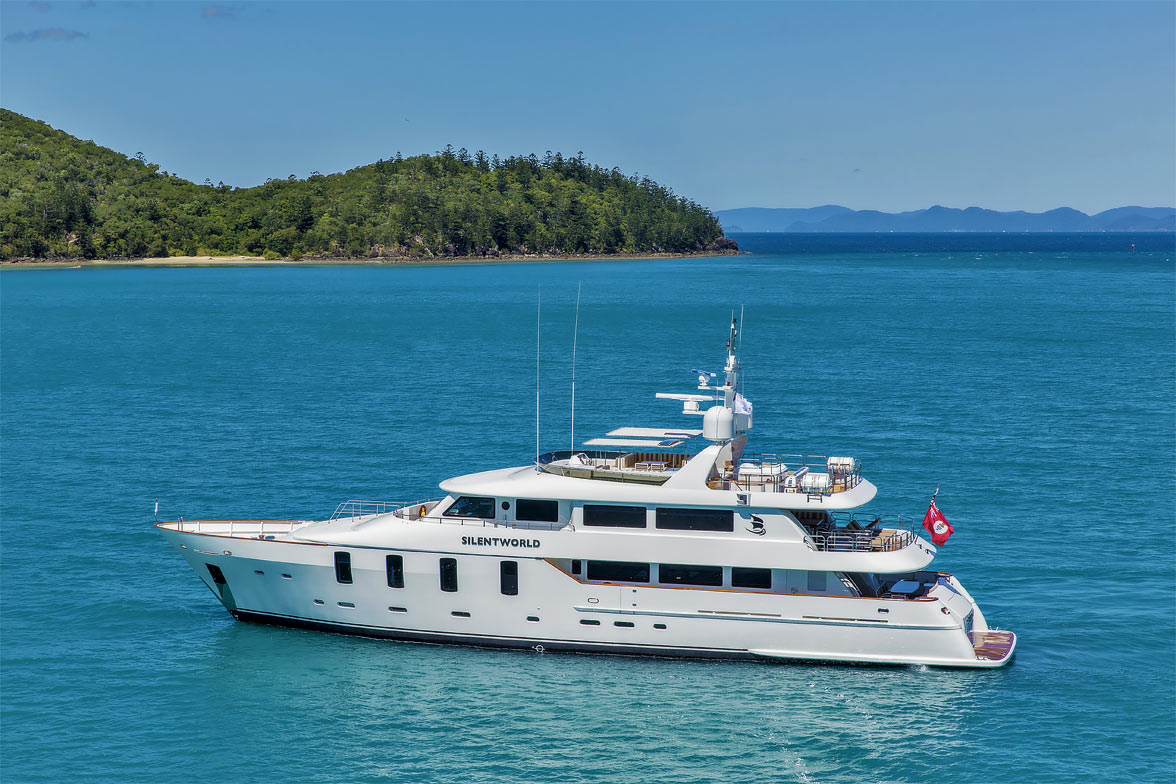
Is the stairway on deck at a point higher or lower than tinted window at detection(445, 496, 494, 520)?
lower

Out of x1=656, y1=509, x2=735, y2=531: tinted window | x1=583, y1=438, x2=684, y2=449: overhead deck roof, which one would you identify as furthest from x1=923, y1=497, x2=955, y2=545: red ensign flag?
x1=583, y1=438, x2=684, y2=449: overhead deck roof

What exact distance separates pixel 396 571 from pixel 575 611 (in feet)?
13.1

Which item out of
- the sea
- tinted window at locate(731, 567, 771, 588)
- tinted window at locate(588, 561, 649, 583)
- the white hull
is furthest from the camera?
tinted window at locate(588, 561, 649, 583)

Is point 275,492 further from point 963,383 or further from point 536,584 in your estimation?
point 963,383

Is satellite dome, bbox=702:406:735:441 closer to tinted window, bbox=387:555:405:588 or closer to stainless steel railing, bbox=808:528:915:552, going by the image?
stainless steel railing, bbox=808:528:915:552

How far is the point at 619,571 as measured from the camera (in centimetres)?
2448

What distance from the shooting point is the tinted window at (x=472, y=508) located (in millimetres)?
25219

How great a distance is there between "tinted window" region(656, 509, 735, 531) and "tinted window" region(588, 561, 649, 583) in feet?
3.32

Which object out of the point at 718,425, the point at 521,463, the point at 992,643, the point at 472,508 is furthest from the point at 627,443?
the point at 521,463

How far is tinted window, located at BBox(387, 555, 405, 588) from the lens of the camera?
24.9 meters

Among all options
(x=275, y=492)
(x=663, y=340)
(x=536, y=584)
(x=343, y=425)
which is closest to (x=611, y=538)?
(x=536, y=584)

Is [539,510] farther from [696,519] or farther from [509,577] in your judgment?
[696,519]

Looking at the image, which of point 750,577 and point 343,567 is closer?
point 750,577

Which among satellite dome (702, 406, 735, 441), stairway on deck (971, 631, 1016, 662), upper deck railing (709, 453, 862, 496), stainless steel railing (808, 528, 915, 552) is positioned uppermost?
satellite dome (702, 406, 735, 441)
